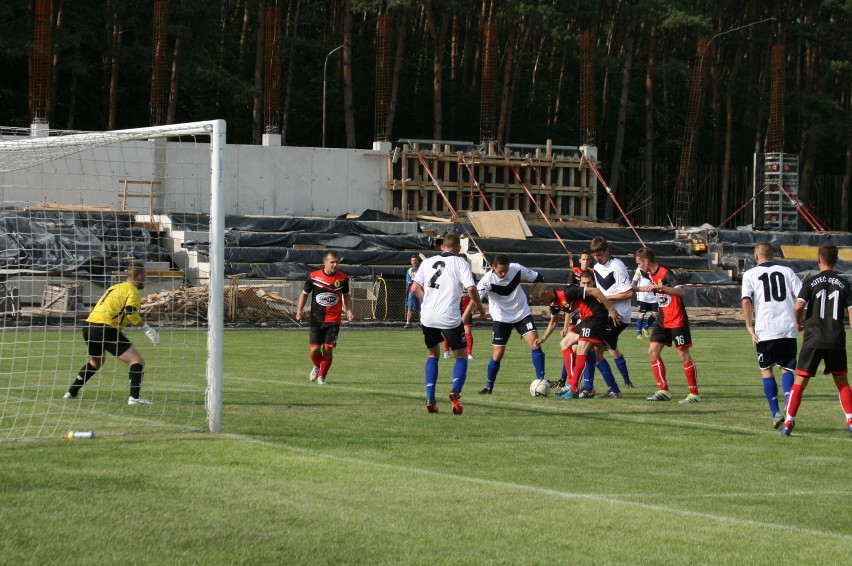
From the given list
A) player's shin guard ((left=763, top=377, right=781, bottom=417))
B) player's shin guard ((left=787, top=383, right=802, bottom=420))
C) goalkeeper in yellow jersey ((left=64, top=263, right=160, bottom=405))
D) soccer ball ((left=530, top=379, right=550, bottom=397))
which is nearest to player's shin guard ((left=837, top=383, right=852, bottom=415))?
player's shin guard ((left=787, top=383, right=802, bottom=420))

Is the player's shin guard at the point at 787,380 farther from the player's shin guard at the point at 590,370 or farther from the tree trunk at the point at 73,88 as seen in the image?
the tree trunk at the point at 73,88

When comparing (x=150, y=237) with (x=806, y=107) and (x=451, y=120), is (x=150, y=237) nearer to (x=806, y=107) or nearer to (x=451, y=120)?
(x=451, y=120)

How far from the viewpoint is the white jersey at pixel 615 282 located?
16062mm

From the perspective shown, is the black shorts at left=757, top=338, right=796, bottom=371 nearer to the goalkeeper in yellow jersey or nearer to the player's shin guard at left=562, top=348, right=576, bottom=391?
the player's shin guard at left=562, top=348, right=576, bottom=391

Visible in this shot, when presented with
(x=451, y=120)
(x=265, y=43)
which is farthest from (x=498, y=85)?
(x=265, y=43)

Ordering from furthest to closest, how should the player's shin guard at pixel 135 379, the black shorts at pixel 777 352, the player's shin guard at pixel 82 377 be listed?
the player's shin guard at pixel 82 377
the player's shin guard at pixel 135 379
the black shorts at pixel 777 352

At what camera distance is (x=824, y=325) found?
1205cm

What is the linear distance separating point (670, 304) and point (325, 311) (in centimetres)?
505

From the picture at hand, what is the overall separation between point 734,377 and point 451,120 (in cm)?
4237

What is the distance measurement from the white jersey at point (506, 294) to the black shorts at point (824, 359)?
5057mm

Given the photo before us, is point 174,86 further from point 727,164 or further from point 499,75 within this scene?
point 727,164

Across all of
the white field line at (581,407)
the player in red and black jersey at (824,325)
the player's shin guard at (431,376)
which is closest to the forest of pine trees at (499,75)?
the white field line at (581,407)

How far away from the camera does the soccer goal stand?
11914 mm

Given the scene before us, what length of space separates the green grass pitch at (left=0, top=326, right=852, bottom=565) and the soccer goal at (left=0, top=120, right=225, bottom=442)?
3.35ft
